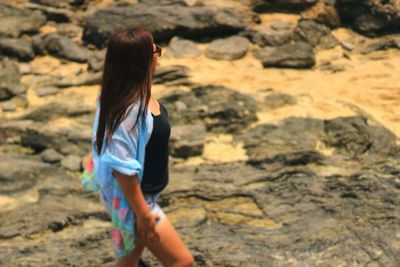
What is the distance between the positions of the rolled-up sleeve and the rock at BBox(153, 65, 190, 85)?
5666mm

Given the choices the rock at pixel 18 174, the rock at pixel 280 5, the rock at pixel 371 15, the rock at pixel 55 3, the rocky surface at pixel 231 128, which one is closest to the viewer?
the rocky surface at pixel 231 128

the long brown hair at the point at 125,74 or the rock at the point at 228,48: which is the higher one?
the long brown hair at the point at 125,74

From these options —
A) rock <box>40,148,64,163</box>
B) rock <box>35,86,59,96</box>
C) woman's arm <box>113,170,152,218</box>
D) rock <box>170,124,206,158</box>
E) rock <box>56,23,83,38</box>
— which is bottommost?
rock <box>35,86,59,96</box>

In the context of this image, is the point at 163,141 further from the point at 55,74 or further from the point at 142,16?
the point at 142,16

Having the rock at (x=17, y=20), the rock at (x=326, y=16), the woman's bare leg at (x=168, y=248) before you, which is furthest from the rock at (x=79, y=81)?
the woman's bare leg at (x=168, y=248)

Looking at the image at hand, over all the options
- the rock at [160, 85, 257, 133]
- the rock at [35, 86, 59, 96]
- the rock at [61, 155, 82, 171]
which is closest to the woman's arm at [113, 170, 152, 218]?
the rock at [61, 155, 82, 171]

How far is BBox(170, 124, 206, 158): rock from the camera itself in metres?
6.59

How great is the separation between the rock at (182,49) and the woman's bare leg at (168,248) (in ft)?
21.6

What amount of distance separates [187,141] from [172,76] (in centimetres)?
208

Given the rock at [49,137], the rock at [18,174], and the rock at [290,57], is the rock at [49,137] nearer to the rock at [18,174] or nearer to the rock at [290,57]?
the rock at [18,174]

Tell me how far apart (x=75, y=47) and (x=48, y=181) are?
429 centimetres

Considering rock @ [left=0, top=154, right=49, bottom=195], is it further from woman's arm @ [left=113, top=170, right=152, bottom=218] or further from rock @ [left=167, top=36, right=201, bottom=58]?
rock @ [left=167, top=36, right=201, bottom=58]

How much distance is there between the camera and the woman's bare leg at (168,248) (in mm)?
3039

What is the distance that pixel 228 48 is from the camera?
31.7 feet
